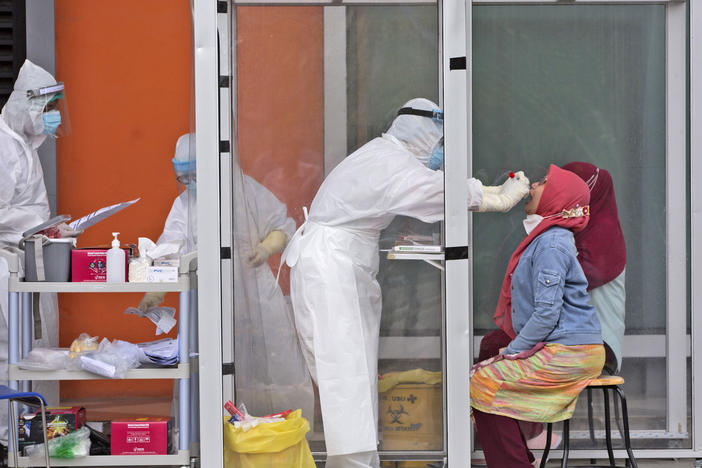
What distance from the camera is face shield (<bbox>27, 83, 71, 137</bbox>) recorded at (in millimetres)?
3998

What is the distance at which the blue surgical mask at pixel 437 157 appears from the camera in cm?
310

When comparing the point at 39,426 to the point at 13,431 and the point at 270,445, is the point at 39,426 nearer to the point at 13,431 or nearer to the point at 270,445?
the point at 13,431

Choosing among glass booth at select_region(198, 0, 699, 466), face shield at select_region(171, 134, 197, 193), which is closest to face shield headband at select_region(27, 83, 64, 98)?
face shield at select_region(171, 134, 197, 193)

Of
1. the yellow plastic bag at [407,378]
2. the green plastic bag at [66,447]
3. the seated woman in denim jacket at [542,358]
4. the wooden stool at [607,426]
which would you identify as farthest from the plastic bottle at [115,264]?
the wooden stool at [607,426]

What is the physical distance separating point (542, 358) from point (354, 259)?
0.83 m

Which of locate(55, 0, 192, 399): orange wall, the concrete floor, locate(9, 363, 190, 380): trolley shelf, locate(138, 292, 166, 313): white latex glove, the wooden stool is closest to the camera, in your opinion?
locate(9, 363, 190, 380): trolley shelf

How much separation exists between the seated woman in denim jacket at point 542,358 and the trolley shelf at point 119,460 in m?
1.18

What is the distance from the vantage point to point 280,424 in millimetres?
3094

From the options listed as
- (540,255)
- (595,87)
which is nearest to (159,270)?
(540,255)

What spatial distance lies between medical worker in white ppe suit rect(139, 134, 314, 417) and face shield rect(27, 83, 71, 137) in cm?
137

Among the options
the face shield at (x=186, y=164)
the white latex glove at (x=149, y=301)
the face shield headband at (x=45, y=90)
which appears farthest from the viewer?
the face shield headband at (x=45, y=90)

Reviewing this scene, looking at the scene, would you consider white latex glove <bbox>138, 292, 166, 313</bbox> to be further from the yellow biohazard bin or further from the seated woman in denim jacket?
the seated woman in denim jacket

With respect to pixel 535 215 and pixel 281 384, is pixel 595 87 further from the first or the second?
pixel 281 384

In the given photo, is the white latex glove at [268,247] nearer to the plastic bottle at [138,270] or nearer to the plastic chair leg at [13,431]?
the plastic bottle at [138,270]
